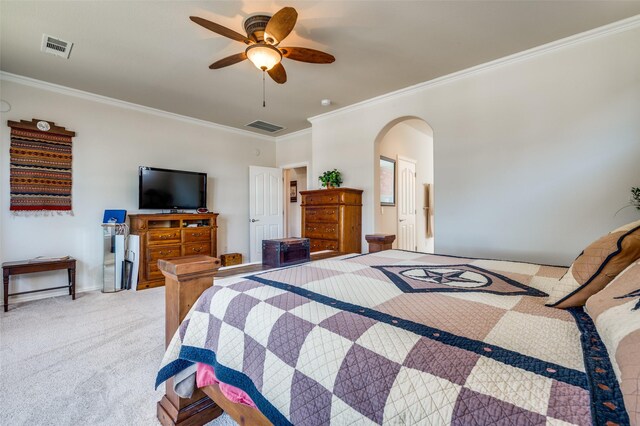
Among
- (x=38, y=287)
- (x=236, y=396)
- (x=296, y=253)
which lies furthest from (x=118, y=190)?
(x=236, y=396)

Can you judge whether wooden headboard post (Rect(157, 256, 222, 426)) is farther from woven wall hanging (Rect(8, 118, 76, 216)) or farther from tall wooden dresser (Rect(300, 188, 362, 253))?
woven wall hanging (Rect(8, 118, 76, 216))

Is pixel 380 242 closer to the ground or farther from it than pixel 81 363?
farther from it

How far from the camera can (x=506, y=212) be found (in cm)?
306

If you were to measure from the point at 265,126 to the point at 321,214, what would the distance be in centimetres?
225

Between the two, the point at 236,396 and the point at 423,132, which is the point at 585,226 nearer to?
the point at 236,396

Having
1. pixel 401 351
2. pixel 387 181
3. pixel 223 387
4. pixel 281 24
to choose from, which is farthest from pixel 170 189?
pixel 401 351

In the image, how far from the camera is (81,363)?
2016 mm

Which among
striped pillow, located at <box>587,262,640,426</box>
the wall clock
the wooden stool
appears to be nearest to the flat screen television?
the wall clock

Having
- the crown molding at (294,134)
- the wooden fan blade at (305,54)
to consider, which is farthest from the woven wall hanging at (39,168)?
the crown molding at (294,134)

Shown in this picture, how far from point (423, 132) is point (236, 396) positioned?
6.11 m

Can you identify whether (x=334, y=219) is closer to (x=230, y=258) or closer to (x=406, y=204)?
(x=406, y=204)

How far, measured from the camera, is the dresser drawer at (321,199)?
4051mm

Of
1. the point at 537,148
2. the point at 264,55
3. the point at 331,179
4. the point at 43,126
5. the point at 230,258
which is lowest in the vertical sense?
the point at 230,258

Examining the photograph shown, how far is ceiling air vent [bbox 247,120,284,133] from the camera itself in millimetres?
5170
